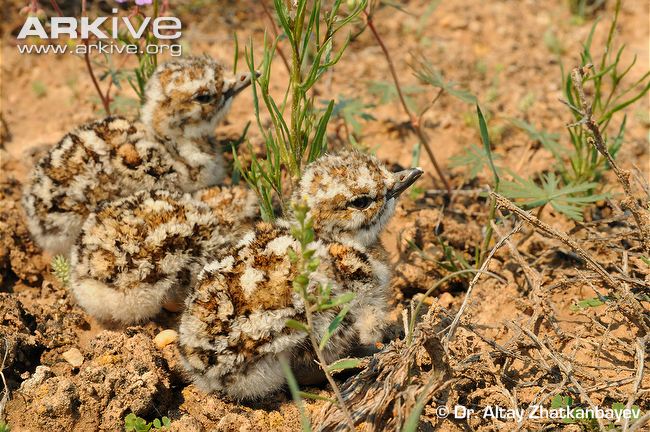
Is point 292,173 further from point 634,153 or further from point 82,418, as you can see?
point 634,153

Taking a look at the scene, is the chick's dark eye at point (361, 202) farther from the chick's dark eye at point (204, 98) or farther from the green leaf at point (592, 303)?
the chick's dark eye at point (204, 98)

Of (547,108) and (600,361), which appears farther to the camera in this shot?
(547,108)

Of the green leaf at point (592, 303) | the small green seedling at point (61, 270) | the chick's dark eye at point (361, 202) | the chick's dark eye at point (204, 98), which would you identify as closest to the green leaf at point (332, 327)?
the chick's dark eye at point (361, 202)

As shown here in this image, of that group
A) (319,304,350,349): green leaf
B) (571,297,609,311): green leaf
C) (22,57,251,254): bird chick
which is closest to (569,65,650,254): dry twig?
(571,297,609,311): green leaf

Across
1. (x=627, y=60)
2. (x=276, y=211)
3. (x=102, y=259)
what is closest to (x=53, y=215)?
(x=102, y=259)

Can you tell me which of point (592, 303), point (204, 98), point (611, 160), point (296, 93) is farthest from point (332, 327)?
point (204, 98)
